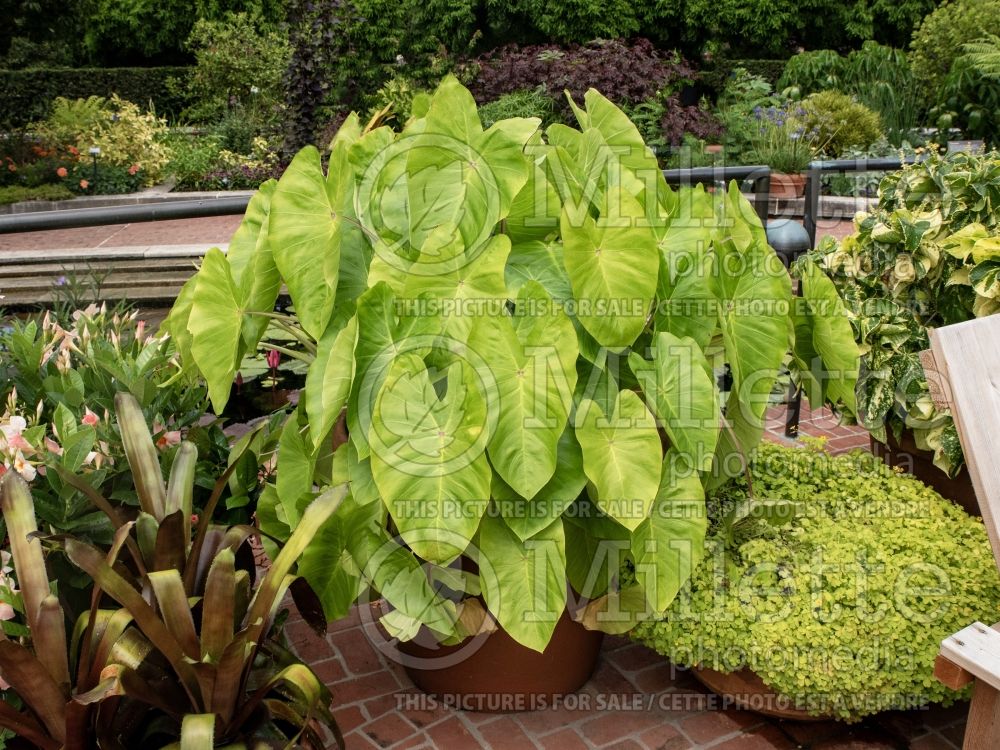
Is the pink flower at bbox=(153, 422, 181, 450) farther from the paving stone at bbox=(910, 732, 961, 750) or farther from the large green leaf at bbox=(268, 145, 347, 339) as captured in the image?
the paving stone at bbox=(910, 732, 961, 750)

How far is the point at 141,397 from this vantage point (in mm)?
2307

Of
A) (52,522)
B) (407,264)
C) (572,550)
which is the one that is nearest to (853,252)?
(572,550)

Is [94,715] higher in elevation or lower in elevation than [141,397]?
lower

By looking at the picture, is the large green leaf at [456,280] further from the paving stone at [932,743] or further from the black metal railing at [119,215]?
the paving stone at [932,743]

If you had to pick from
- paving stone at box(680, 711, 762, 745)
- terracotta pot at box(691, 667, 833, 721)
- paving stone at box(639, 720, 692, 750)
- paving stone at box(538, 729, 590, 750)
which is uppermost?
terracotta pot at box(691, 667, 833, 721)

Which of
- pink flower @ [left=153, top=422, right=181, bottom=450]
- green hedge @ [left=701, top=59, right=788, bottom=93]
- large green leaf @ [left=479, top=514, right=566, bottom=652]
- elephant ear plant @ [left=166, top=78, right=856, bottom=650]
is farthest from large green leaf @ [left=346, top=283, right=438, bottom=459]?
green hedge @ [left=701, top=59, right=788, bottom=93]

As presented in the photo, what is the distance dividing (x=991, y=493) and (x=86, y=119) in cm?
1268

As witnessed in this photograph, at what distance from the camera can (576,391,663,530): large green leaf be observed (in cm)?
175

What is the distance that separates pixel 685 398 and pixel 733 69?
14.2 metres

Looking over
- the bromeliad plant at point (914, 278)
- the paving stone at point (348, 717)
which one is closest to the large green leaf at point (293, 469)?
the paving stone at point (348, 717)

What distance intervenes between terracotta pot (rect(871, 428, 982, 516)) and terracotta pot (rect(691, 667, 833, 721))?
46.7 inches

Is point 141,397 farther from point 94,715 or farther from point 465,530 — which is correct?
point 465,530

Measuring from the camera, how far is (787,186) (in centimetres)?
690

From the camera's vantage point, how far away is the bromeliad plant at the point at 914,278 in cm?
279
